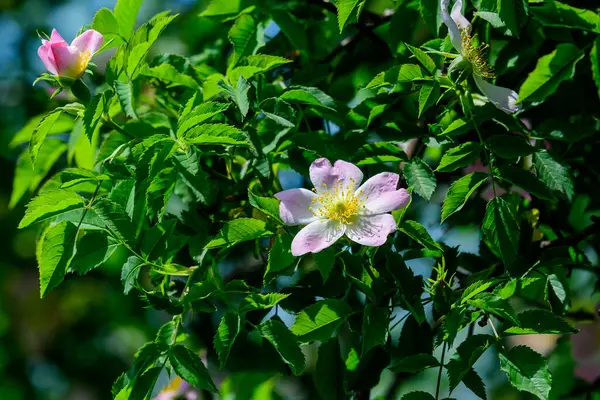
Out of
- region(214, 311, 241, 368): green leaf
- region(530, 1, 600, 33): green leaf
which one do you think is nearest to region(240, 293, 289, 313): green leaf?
region(214, 311, 241, 368): green leaf

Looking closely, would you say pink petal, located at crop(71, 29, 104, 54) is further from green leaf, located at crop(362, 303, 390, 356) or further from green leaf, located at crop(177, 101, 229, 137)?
green leaf, located at crop(362, 303, 390, 356)

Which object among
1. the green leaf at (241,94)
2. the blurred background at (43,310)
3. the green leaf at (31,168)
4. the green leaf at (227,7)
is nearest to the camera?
the green leaf at (241,94)

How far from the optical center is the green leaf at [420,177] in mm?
902

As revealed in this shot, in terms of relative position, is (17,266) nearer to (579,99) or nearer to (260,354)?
(260,354)

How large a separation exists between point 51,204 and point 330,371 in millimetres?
404

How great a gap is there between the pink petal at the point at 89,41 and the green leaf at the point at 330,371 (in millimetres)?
474

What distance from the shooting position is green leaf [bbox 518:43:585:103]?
91 centimetres

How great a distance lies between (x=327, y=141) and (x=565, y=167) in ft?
0.97

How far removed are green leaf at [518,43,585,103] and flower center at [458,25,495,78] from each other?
6cm

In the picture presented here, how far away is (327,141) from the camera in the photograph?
3.36 feet

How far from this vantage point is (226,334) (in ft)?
2.91

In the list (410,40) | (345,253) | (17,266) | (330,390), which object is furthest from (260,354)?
(17,266)

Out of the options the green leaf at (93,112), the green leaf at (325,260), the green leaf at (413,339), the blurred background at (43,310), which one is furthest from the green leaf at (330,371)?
the blurred background at (43,310)

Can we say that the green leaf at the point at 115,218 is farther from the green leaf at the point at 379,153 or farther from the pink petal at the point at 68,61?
the green leaf at the point at 379,153
